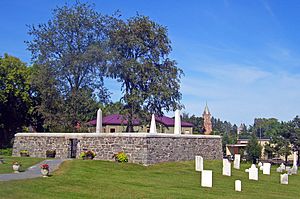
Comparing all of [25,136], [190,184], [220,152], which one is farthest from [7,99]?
[190,184]

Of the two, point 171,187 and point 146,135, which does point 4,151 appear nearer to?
point 146,135

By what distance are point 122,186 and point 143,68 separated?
1067 inches

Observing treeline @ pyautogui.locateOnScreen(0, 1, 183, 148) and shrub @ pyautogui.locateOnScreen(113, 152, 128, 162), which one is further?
treeline @ pyautogui.locateOnScreen(0, 1, 183, 148)

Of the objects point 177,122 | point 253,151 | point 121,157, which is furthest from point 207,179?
point 253,151

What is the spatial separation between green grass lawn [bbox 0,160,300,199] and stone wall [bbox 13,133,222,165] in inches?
107

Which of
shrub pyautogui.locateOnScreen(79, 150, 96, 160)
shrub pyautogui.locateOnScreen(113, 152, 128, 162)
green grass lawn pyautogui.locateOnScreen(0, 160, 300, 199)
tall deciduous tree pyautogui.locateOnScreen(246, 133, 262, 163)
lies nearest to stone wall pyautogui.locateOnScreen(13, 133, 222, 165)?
shrub pyautogui.locateOnScreen(113, 152, 128, 162)

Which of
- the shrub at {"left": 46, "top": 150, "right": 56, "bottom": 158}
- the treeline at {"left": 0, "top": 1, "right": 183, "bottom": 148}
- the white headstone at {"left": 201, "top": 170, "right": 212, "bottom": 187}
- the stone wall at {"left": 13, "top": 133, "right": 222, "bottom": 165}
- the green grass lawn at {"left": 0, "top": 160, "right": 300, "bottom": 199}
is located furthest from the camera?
the treeline at {"left": 0, "top": 1, "right": 183, "bottom": 148}

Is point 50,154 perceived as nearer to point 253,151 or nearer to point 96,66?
point 96,66

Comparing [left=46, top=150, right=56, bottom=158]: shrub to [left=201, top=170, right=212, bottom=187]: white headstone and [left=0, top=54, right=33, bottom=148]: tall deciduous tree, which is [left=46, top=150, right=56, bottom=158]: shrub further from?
[left=0, top=54, right=33, bottom=148]: tall deciduous tree

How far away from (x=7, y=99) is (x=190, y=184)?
113 feet

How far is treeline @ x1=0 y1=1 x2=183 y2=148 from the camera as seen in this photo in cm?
4384

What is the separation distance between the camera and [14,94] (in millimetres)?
49406

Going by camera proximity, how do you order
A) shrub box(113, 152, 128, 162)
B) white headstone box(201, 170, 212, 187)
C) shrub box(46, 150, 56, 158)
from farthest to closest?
shrub box(46, 150, 56, 158)
shrub box(113, 152, 128, 162)
white headstone box(201, 170, 212, 187)

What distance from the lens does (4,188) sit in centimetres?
1533
